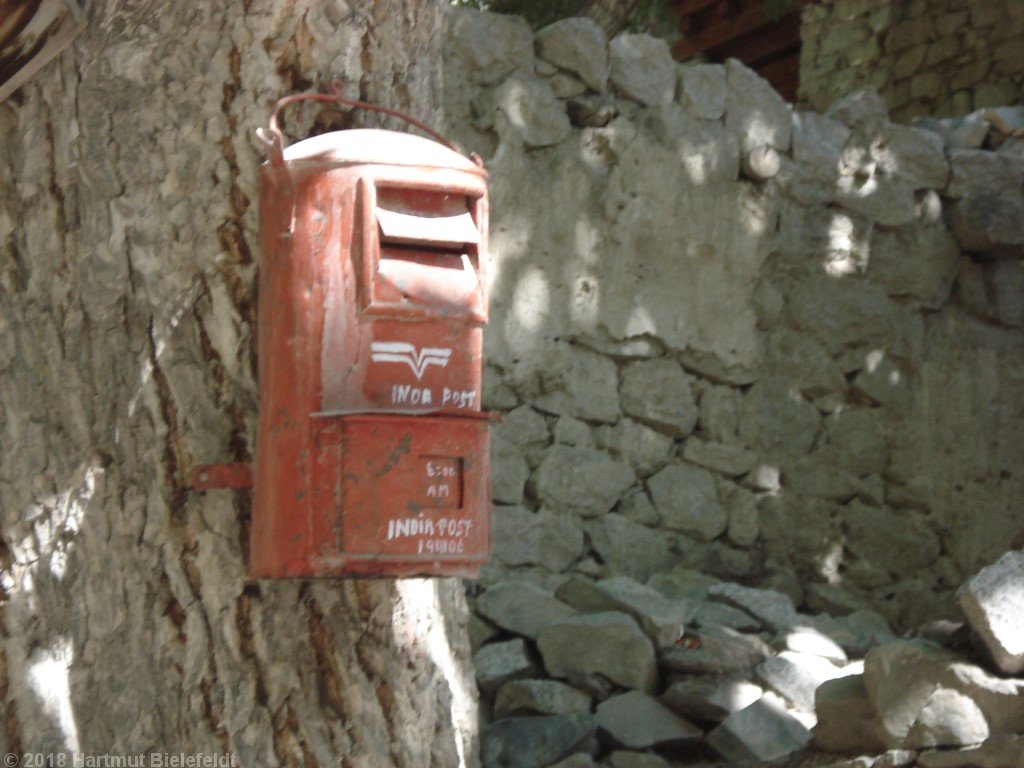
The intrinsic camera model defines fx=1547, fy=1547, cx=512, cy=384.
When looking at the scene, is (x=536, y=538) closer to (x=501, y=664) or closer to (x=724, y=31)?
(x=501, y=664)

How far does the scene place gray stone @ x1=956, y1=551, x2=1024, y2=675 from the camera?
124 inches

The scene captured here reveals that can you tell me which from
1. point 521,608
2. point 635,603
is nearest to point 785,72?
point 635,603

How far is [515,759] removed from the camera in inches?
141

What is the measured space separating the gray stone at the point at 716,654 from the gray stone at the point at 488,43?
5.62 feet

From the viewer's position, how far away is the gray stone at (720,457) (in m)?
4.96

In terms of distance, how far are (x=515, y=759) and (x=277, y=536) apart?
1.81 meters

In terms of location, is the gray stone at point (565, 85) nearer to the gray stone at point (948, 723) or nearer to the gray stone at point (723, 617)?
the gray stone at point (723, 617)

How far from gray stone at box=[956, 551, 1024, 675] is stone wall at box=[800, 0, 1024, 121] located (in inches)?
170

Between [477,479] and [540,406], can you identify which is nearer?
[477,479]

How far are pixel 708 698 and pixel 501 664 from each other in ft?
1.72

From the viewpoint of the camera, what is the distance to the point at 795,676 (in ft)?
13.1

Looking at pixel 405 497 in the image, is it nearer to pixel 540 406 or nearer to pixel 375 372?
pixel 375 372

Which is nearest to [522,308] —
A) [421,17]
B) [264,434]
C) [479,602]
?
[479,602]

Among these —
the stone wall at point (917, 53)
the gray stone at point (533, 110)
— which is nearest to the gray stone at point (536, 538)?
the gray stone at point (533, 110)
